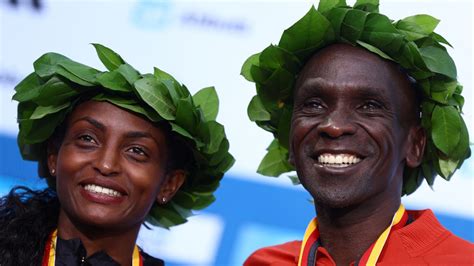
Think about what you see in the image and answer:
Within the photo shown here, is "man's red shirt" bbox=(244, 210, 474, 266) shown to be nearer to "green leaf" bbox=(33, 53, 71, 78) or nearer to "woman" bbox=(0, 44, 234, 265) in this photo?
"woman" bbox=(0, 44, 234, 265)

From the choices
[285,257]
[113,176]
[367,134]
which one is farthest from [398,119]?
[113,176]

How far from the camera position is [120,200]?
4.11 metres

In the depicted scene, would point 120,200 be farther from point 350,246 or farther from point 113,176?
point 350,246

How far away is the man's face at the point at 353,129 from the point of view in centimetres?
377

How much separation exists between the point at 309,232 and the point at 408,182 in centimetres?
50

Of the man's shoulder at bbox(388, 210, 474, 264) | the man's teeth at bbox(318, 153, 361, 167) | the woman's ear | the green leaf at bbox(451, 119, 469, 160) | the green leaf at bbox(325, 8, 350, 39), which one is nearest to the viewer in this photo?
the man's shoulder at bbox(388, 210, 474, 264)

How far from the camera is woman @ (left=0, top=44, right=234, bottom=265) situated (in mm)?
4086

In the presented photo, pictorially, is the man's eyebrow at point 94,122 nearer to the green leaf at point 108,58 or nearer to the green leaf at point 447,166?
the green leaf at point 108,58

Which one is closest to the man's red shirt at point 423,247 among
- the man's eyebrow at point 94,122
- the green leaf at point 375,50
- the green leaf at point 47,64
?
the green leaf at point 375,50

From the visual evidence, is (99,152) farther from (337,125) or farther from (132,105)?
(337,125)

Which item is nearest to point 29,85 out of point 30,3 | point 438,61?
point 30,3

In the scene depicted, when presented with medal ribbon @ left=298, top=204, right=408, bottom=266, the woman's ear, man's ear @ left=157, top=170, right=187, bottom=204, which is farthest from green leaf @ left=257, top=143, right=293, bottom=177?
the woman's ear

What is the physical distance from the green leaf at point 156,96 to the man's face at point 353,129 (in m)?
0.58

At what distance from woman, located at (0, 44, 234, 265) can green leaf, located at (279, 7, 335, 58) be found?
0.52 metres
